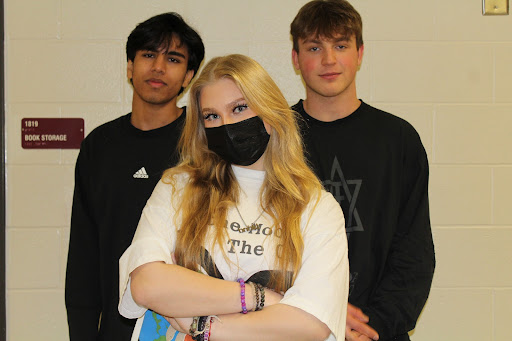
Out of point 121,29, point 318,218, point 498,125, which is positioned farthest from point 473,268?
point 121,29

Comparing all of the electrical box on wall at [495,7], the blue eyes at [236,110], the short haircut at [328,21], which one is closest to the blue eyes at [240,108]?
the blue eyes at [236,110]

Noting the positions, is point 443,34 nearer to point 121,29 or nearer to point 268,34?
point 268,34

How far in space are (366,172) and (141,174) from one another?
0.85 metres

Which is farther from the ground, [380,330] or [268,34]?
[268,34]

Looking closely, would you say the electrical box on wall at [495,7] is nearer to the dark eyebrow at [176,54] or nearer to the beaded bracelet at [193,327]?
the dark eyebrow at [176,54]

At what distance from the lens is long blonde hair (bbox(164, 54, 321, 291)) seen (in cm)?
161

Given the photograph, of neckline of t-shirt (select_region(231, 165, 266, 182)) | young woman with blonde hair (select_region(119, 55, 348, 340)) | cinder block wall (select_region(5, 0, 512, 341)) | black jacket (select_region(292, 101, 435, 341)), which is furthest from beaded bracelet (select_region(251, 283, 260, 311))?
cinder block wall (select_region(5, 0, 512, 341))

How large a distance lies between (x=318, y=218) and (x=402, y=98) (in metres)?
1.31

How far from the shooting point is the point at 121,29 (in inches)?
107

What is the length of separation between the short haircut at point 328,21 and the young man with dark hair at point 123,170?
470 mm

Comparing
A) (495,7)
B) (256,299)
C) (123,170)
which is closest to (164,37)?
(123,170)

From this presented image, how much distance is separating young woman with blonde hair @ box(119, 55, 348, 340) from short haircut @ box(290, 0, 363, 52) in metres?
0.42

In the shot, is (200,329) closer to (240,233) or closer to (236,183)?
(240,233)

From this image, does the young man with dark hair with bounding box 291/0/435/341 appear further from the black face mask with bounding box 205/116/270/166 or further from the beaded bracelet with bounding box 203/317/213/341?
the beaded bracelet with bounding box 203/317/213/341
